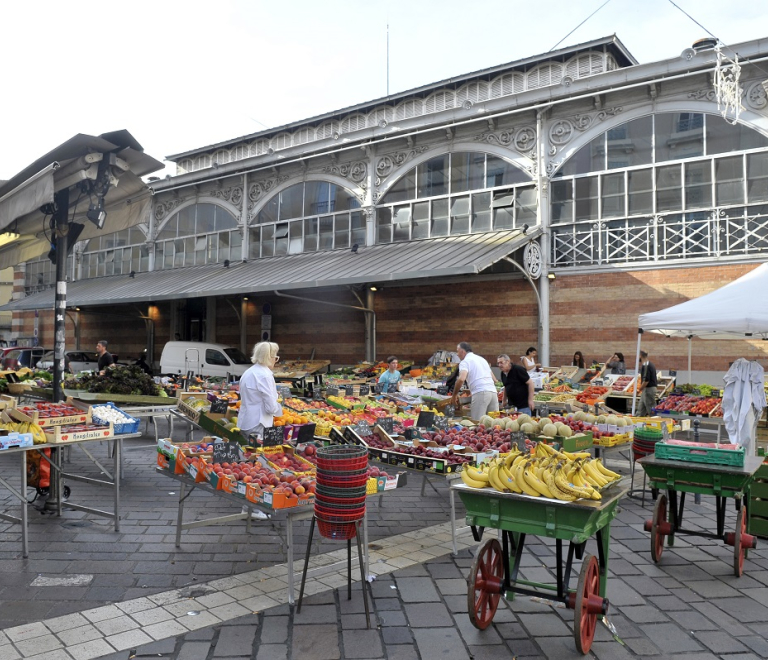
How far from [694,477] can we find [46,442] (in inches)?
229

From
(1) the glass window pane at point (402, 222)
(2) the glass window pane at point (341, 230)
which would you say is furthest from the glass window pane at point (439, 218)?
(2) the glass window pane at point (341, 230)

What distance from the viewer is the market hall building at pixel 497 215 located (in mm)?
14461

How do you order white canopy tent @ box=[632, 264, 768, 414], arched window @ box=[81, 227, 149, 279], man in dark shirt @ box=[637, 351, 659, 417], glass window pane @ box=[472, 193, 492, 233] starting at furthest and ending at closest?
1. arched window @ box=[81, 227, 149, 279]
2. glass window pane @ box=[472, 193, 492, 233]
3. man in dark shirt @ box=[637, 351, 659, 417]
4. white canopy tent @ box=[632, 264, 768, 414]

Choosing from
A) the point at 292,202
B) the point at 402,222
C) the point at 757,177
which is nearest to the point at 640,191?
the point at 757,177

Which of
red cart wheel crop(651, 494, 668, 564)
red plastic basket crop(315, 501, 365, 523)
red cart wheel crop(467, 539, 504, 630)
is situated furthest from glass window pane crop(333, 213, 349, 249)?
red cart wheel crop(467, 539, 504, 630)

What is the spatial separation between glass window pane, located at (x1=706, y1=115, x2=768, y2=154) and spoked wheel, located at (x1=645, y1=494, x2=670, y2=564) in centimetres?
1201

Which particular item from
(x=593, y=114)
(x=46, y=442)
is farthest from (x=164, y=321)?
(x=46, y=442)

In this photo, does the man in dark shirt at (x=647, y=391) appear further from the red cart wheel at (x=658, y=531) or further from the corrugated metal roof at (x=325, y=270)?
the red cart wheel at (x=658, y=531)

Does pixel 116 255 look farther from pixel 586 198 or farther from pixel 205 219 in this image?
pixel 586 198

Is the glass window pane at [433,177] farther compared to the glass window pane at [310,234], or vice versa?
the glass window pane at [310,234]

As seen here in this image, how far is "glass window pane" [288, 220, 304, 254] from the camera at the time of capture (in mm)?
21578

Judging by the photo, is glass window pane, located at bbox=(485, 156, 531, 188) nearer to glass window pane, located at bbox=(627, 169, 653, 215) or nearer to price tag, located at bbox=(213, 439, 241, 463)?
glass window pane, located at bbox=(627, 169, 653, 215)

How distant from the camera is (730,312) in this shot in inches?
306

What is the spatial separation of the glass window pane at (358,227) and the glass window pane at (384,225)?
0.57 meters
